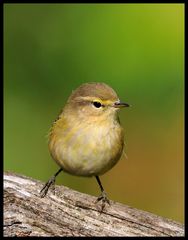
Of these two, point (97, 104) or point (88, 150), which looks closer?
point (88, 150)

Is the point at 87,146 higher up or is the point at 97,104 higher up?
the point at 97,104

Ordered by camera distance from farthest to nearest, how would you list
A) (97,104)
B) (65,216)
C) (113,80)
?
1. (113,80)
2. (97,104)
3. (65,216)

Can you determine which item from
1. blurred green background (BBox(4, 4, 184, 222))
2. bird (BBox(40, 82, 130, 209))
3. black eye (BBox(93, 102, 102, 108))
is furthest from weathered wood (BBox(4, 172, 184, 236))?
blurred green background (BBox(4, 4, 184, 222))

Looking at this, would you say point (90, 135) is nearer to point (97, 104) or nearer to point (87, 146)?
point (87, 146)

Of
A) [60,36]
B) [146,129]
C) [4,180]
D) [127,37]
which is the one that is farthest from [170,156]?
[4,180]

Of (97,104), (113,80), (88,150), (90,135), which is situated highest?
(113,80)

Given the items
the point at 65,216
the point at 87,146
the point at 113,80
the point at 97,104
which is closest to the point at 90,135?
the point at 87,146
